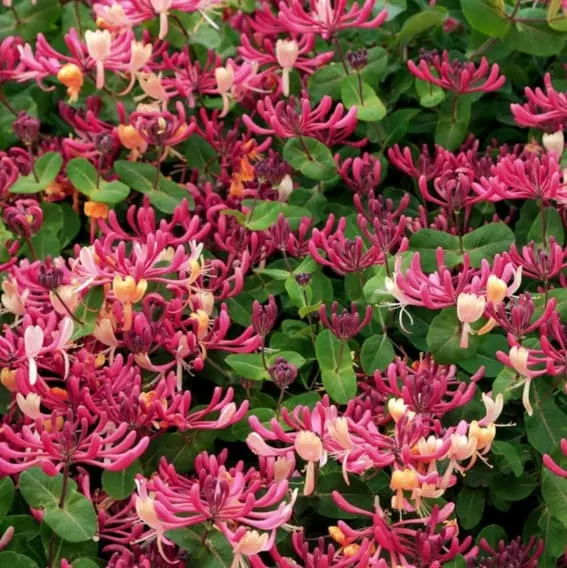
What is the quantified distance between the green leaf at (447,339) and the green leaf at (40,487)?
0.40 m

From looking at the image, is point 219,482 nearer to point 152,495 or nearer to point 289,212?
point 152,495

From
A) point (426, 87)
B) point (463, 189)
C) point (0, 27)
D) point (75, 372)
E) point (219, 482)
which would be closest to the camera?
point (219, 482)

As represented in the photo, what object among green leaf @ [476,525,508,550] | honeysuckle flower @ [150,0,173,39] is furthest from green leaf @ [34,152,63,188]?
green leaf @ [476,525,508,550]

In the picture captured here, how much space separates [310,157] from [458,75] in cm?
23

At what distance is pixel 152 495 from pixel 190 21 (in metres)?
0.86

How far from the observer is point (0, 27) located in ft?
6.12

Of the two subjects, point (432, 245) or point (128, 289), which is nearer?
point (128, 289)

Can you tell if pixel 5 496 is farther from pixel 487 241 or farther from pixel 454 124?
pixel 454 124

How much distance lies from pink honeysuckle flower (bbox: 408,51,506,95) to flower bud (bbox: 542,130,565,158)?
10 centimetres

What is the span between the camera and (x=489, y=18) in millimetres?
1688

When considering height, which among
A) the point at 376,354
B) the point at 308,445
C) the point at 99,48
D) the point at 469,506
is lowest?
the point at 469,506

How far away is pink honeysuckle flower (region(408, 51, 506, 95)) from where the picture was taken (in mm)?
1573

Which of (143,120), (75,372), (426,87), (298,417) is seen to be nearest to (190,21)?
(143,120)

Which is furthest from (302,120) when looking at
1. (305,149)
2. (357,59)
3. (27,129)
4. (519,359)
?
(519,359)
